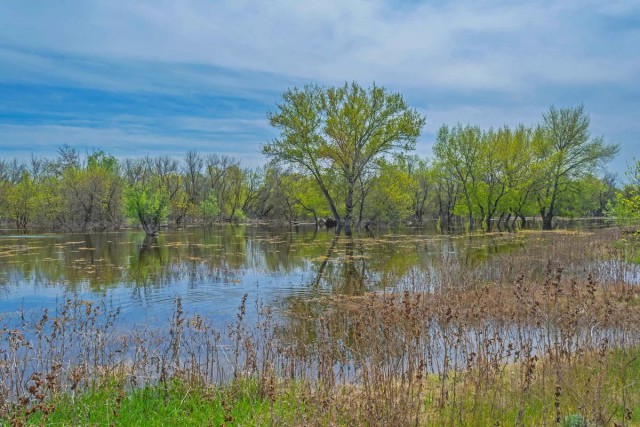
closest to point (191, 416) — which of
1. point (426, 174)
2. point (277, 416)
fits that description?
point (277, 416)

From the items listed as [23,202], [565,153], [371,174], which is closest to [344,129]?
[371,174]

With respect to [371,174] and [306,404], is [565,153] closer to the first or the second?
[371,174]

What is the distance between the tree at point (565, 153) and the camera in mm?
50469

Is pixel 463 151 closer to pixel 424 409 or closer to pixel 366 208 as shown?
pixel 366 208

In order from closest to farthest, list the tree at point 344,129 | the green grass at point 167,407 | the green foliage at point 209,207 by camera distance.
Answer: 1. the green grass at point 167,407
2. the tree at point 344,129
3. the green foliage at point 209,207

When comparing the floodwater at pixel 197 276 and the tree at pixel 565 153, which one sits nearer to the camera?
the floodwater at pixel 197 276

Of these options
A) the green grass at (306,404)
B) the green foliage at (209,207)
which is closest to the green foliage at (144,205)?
the green foliage at (209,207)

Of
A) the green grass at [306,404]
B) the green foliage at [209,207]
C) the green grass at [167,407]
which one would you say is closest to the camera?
the green grass at [306,404]

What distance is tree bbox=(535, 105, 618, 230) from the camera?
50469 millimetres

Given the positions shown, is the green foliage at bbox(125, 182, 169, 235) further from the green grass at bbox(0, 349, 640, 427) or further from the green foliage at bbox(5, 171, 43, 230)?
the green grass at bbox(0, 349, 640, 427)

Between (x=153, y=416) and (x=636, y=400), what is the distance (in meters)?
6.17

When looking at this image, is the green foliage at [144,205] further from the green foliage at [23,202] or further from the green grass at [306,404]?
the green grass at [306,404]

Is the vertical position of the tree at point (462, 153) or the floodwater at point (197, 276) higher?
the tree at point (462, 153)

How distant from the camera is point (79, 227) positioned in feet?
211
